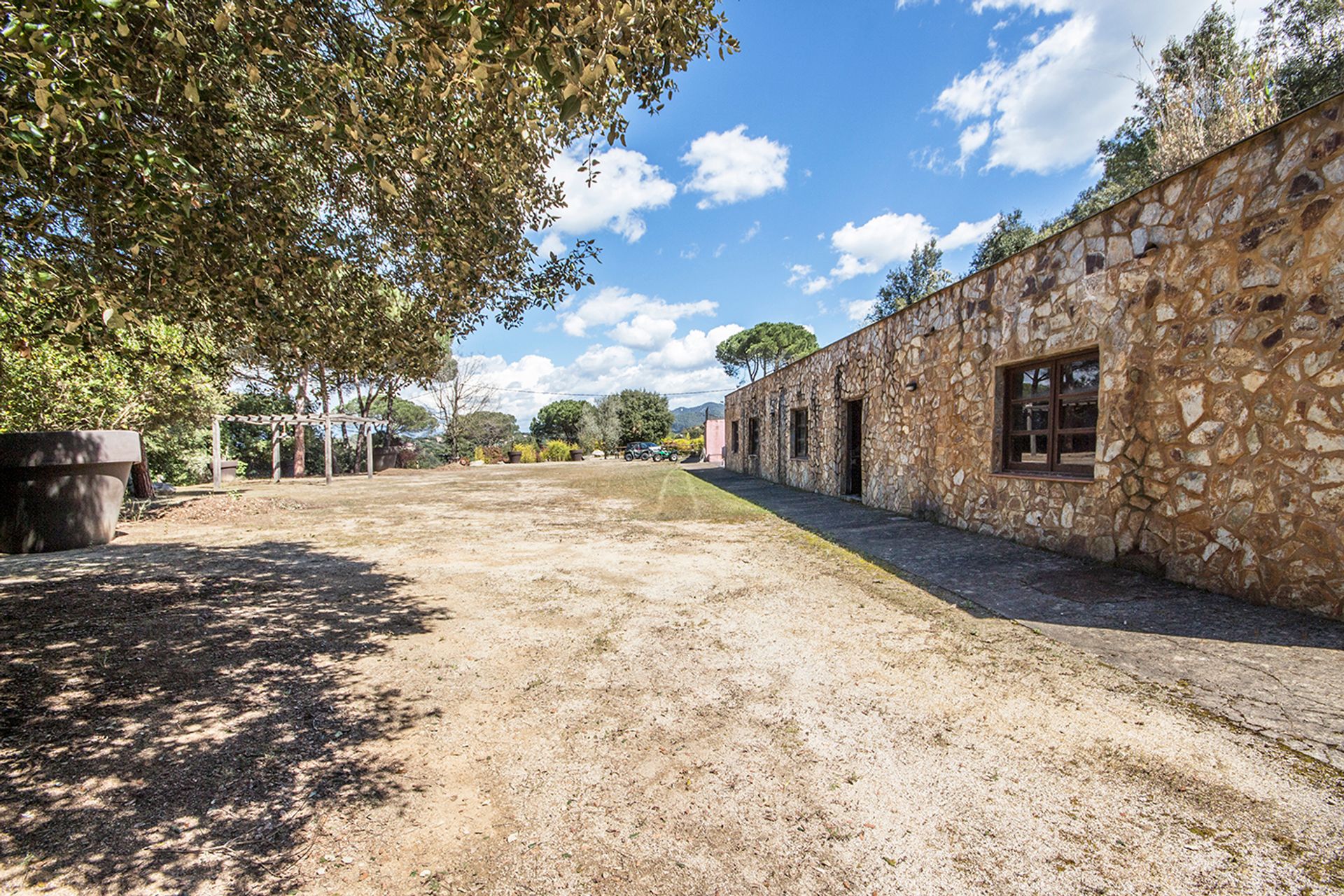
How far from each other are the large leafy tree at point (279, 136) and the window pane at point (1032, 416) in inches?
203

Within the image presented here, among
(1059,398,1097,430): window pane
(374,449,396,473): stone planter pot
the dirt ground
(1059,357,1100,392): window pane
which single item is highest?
(1059,357,1100,392): window pane

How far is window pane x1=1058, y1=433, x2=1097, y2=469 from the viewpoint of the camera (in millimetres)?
5605

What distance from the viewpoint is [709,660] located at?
10.7ft

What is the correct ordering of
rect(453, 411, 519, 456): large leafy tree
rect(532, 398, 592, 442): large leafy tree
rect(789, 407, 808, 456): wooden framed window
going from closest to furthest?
rect(789, 407, 808, 456): wooden framed window, rect(453, 411, 519, 456): large leafy tree, rect(532, 398, 592, 442): large leafy tree

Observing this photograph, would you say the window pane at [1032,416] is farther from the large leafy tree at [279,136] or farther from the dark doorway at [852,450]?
the large leafy tree at [279,136]

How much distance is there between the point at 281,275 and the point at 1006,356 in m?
7.24

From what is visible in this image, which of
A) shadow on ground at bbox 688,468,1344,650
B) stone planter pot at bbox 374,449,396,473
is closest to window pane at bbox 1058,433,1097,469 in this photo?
shadow on ground at bbox 688,468,1344,650

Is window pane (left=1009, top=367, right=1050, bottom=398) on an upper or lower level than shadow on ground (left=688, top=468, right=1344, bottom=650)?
upper

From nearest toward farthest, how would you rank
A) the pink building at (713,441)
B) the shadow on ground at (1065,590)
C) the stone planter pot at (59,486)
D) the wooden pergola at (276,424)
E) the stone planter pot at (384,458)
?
the shadow on ground at (1065,590) < the stone planter pot at (59,486) < the wooden pergola at (276,424) < the stone planter pot at (384,458) < the pink building at (713,441)

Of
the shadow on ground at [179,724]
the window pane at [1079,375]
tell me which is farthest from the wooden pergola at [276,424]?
the window pane at [1079,375]

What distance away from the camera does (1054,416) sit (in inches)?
241

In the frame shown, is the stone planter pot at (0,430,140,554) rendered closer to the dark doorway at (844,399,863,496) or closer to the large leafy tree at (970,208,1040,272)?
the dark doorway at (844,399,863,496)

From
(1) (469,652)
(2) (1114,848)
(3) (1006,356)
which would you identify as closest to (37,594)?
(1) (469,652)

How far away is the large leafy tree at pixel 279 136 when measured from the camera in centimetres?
233
